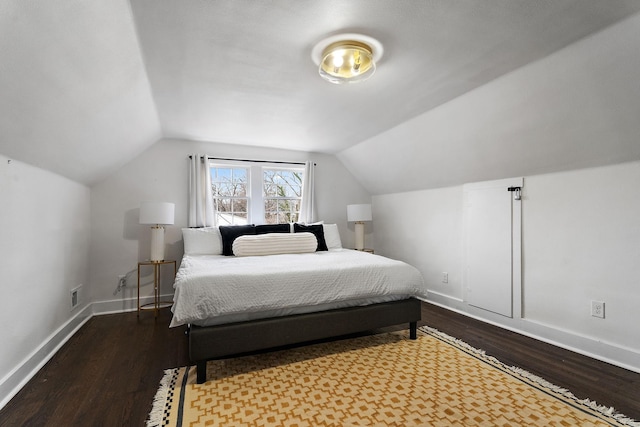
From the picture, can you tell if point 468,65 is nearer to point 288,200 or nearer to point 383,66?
point 383,66

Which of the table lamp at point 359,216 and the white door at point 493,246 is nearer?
the white door at point 493,246

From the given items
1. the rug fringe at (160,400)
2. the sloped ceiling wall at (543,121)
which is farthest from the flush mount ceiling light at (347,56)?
the rug fringe at (160,400)

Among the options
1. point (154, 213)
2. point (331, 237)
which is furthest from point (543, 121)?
point (154, 213)

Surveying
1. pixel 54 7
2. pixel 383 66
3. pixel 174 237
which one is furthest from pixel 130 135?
pixel 383 66

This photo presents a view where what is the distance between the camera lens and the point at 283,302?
7.54 feet

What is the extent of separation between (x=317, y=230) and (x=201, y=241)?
1.51 metres

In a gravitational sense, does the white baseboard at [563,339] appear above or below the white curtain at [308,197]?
below

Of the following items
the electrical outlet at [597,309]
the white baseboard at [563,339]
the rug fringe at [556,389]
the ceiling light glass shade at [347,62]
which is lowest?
the rug fringe at [556,389]

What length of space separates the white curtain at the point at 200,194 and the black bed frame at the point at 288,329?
88.2 inches

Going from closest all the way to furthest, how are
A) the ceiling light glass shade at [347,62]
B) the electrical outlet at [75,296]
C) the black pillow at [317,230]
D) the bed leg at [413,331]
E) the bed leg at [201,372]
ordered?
the ceiling light glass shade at [347,62], the bed leg at [201,372], the bed leg at [413,331], the electrical outlet at [75,296], the black pillow at [317,230]

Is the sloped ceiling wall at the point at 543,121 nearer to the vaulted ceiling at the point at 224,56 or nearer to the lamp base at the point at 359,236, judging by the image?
the vaulted ceiling at the point at 224,56

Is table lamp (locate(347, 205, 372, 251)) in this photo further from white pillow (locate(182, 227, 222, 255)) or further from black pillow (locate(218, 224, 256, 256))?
white pillow (locate(182, 227, 222, 255))

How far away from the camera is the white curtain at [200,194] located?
4062mm

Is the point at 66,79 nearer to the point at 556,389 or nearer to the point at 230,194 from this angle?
the point at 230,194
